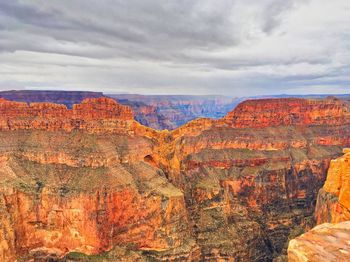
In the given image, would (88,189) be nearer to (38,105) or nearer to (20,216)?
(20,216)

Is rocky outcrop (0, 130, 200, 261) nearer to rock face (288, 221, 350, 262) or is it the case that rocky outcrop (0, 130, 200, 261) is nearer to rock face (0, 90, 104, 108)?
rock face (288, 221, 350, 262)

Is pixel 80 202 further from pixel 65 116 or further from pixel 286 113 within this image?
pixel 286 113

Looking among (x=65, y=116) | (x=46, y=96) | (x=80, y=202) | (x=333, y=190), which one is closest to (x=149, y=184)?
(x=80, y=202)

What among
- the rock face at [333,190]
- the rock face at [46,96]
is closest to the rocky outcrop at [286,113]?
the rock face at [333,190]

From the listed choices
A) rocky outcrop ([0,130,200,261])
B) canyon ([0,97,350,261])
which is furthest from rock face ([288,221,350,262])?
rocky outcrop ([0,130,200,261])

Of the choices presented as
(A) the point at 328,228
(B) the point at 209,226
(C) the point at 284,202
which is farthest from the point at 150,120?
(A) the point at 328,228

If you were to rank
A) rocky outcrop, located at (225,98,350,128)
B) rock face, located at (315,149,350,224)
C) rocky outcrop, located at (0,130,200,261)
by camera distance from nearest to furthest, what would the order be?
rock face, located at (315,149,350,224), rocky outcrop, located at (0,130,200,261), rocky outcrop, located at (225,98,350,128)
